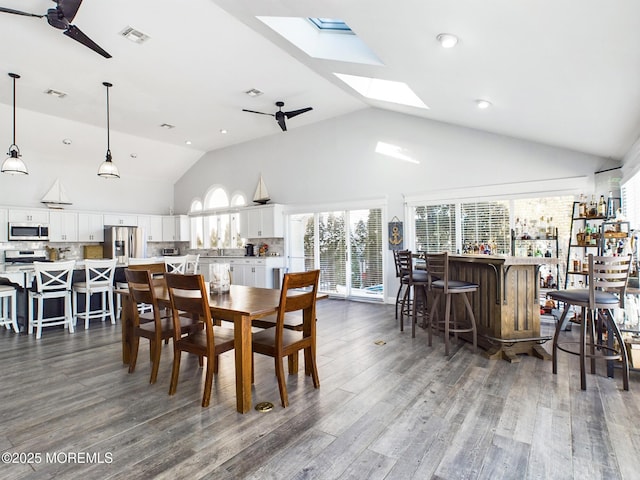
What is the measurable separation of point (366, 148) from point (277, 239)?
3029mm

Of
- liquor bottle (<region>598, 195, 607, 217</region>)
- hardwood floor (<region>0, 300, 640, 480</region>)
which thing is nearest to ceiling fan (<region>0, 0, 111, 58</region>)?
hardwood floor (<region>0, 300, 640, 480</region>)

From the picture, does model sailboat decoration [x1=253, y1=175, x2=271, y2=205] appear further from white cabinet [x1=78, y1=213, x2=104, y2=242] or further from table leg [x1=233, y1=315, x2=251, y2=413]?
table leg [x1=233, y1=315, x2=251, y2=413]

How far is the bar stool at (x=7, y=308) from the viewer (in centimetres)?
470

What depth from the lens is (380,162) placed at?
663 centimetres

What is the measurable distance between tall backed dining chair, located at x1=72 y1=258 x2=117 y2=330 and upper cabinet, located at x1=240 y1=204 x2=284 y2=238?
11.2 feet

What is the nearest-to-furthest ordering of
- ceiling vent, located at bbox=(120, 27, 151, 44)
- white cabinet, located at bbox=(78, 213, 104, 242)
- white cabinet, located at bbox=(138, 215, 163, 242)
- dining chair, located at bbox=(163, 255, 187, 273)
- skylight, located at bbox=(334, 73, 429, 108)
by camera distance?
ceiling vent, located at bbox=(120, 27, 151, 44) < skylight, located at bbox=(334, 73, 429, 108) < dining chair, located at bbox=(163, 255, 187, 273) < white cabinet, located at bbox=(78, 213, 104, 242) < white cabinet, located at bbox=(138, 215, 163, 242)

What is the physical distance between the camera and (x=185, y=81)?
5.32m

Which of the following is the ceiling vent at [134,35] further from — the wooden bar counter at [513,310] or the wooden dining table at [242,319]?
the wooden bar counter at [513,310]

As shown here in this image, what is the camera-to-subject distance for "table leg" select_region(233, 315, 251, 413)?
2471 mm

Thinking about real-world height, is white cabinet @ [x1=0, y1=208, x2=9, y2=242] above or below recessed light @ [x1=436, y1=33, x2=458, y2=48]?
below

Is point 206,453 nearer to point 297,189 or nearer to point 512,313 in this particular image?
point 512,313

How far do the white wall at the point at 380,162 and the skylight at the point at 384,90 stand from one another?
0.69 m

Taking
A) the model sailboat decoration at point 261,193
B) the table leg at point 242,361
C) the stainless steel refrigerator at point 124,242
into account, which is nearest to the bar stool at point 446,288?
the table leg at point 242,361

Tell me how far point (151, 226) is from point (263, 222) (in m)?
3.55
